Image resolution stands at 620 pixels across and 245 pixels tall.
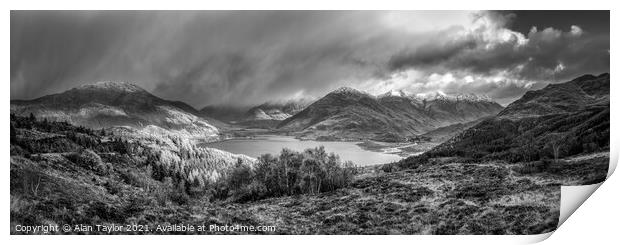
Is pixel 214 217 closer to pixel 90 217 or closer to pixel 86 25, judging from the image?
pixel 90 217

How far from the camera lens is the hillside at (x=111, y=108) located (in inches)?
429

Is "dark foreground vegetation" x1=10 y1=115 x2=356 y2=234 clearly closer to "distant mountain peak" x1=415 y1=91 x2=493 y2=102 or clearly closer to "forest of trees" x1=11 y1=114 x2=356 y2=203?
"forest of trees" x1=11 y1=114 x2=356 y2=203

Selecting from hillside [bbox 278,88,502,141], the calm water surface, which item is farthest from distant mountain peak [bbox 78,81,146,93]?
hillside [bbox 278,88,502,141]

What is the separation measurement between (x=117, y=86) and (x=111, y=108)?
67cm

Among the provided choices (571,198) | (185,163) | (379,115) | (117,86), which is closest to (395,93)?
(379,115)

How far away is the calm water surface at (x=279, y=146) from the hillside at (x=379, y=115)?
0.33 meters

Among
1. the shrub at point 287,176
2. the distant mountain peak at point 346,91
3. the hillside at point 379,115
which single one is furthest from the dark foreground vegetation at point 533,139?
the distant mountain peak at point 346,91

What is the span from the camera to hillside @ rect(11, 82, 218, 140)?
10.9m

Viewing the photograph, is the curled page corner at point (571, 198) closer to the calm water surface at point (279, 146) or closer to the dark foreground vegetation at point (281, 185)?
the dark foreground vegetation at point (281, 185)
